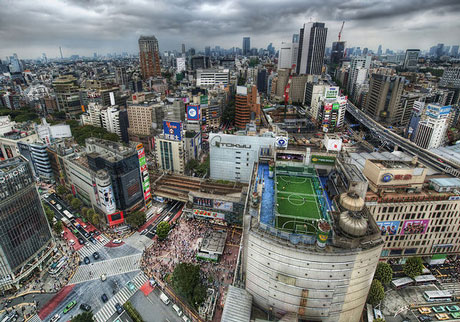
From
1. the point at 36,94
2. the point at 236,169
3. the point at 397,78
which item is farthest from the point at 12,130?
the point at 397,78

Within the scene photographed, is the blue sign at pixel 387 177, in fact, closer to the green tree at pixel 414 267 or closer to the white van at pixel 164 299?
the green tree at pixel 414 267

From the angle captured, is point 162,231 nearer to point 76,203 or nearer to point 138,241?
point 138,241

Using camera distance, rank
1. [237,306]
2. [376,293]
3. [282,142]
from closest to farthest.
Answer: [237,306] < [376,293] < [282,142]

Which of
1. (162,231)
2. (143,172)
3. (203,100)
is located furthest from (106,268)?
(203,100)

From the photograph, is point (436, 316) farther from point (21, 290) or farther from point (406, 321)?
point (21, 290)

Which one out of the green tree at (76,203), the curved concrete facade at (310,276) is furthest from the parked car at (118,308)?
the green tree at (76,203)

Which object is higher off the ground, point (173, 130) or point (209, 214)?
point (173, 130)
